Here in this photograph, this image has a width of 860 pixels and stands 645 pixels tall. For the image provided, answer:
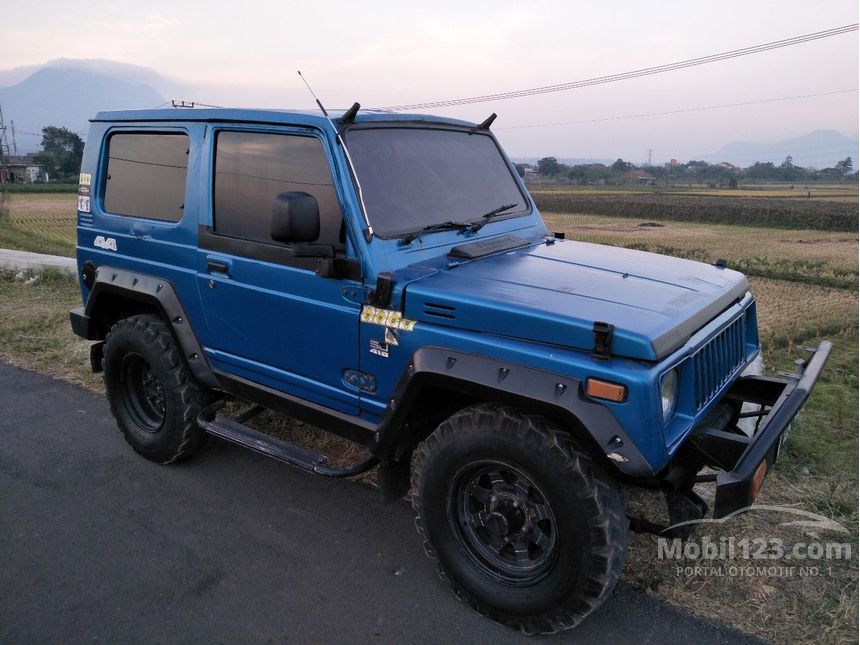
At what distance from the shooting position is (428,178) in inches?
139

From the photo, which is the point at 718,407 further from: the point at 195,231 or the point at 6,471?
the point at 6,471

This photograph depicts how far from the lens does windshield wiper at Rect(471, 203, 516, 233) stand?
11.8 ft

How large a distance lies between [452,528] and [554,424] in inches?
28.7

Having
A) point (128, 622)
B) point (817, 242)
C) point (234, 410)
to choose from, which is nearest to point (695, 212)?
point (817, 242)

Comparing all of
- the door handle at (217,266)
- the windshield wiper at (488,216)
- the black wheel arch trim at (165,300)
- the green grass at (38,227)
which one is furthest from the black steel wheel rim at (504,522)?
the green grass at (38,227)

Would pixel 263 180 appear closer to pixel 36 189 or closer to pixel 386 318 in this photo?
pixel 386 318

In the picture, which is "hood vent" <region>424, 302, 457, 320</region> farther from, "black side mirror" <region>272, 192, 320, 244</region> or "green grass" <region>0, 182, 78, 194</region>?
"green grass" <region>0, 182, 78, 194</region>

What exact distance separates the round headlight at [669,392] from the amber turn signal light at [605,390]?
264mm

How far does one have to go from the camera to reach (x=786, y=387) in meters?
3.13

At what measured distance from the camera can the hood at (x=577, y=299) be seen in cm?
250

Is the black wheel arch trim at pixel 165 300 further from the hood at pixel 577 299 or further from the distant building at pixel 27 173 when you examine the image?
the distant building at pixel 27 173

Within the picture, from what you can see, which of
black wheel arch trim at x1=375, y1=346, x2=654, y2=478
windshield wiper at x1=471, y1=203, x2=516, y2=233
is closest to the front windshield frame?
windshield wiper at x1=471, y1=203, x2=516, y2=233

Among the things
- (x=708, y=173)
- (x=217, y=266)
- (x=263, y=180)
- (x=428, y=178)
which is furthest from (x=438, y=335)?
(x=708, y=173)

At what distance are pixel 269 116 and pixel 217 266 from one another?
2.81 ft
